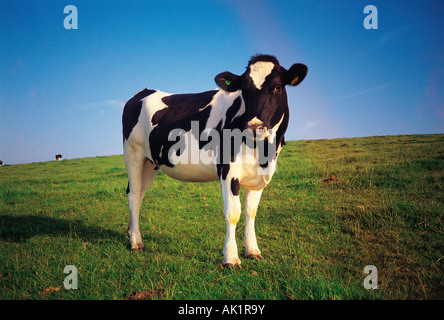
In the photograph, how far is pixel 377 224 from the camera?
209 inches

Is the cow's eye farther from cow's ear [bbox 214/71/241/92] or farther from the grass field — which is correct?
A: the grass field

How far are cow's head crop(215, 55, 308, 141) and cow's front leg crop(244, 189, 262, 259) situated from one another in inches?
47.1

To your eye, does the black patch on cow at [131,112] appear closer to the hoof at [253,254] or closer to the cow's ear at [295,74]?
the cow's ear at [295,74]

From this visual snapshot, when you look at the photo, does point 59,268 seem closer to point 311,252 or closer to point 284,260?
point 284,260

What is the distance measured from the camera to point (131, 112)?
572cm

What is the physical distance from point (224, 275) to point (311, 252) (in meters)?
1.54

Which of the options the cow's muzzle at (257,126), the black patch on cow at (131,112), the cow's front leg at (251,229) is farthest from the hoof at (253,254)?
the black patch on cow at (131,112)

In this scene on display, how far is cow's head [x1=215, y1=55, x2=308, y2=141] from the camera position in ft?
11.9

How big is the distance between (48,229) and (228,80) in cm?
525

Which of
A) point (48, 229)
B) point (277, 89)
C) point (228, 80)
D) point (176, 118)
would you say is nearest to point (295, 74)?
point (277, 89)

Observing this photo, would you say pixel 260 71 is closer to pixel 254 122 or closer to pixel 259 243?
pixel 254 122

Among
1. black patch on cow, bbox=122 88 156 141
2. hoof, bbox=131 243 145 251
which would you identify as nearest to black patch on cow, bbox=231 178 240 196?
hoof, bbox=131 243 145 251

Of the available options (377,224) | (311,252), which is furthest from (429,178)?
(311,252)

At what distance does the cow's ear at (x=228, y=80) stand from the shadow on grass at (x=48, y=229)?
350 centimetres
